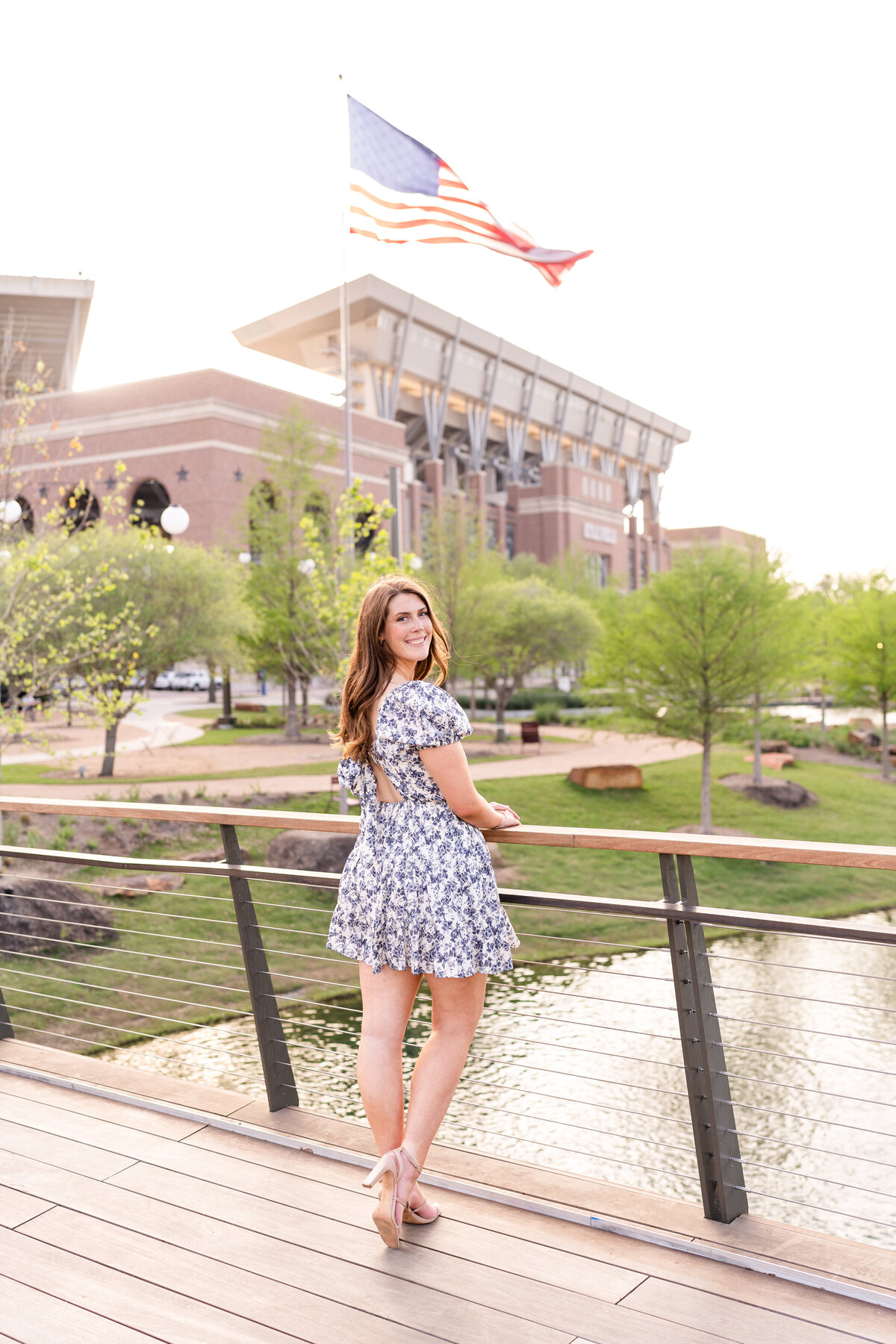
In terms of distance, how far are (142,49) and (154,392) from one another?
3809 cm

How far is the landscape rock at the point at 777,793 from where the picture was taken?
81.2 feet

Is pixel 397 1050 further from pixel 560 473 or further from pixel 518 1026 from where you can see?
pixel 560 473

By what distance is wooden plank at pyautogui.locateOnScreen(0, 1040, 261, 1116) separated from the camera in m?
4.03

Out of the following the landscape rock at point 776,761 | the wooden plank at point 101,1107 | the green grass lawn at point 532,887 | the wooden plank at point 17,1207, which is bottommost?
the green grass lawn at point 532,887

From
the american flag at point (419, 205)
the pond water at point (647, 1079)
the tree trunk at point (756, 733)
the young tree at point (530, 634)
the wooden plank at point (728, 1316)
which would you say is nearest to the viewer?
the wooden plank at point (728, 1316)

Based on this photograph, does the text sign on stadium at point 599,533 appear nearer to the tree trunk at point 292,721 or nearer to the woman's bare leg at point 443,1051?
the tree trunk at point 292,721

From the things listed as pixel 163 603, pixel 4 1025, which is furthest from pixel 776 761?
pixel 4 1025

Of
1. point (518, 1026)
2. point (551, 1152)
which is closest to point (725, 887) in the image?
point (518, 1026)

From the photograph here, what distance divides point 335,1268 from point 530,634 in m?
32.7

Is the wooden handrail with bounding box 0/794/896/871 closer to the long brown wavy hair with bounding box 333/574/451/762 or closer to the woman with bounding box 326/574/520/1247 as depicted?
the woman with bounding box 326/574/520/1247

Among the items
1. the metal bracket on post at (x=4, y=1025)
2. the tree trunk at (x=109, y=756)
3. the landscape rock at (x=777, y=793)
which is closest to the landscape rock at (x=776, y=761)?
the landscape rock at (x=777, y=793)

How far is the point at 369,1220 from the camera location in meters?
3.09

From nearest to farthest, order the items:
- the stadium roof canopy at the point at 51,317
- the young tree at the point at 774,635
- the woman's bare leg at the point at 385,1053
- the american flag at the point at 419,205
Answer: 1. the woman's bare leg at the point at 385,1053
2. the american flag at the point at 419,205
3. the young tree at the point at 774,635
4. the stadium roof canopy at the point at 51,317

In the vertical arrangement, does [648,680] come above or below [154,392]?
below
